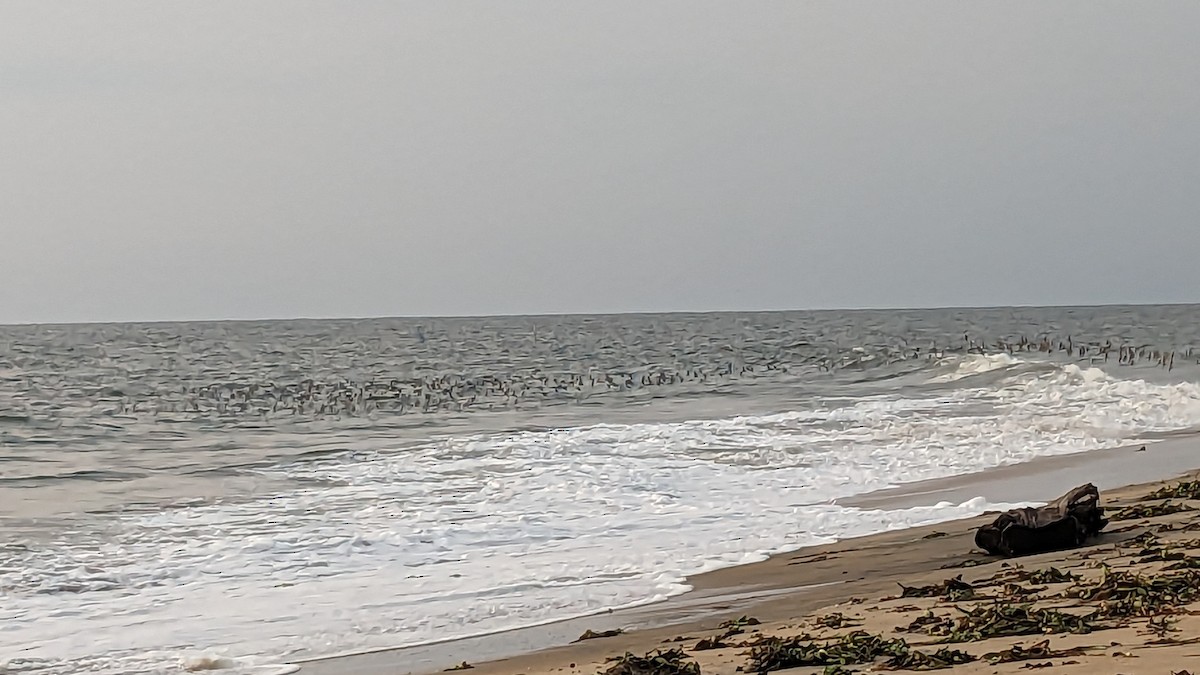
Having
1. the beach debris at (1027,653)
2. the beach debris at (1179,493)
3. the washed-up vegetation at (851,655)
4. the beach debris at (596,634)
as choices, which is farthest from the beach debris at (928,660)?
the beach debris at (1179,493)

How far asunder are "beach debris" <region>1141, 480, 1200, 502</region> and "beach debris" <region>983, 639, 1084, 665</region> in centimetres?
646

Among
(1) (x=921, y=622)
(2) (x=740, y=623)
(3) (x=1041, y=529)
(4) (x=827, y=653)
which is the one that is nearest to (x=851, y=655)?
(4) (x=827, y=653)

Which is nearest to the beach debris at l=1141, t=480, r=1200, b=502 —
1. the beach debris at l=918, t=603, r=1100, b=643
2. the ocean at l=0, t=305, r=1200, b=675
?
the ocean at l=0, t=305, r=1200, b=675

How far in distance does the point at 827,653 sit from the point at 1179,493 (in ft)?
23.0

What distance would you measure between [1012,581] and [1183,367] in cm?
3445

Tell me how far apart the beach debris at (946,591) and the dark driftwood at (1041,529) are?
1.32 metres

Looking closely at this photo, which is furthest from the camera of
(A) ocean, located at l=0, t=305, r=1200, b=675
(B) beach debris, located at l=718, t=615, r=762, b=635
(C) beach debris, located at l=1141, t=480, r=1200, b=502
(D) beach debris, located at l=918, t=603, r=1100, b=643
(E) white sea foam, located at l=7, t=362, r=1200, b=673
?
(C) beach debris, located at l=1141, t=480, r=1200, b=502

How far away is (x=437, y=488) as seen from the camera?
14.6 meters

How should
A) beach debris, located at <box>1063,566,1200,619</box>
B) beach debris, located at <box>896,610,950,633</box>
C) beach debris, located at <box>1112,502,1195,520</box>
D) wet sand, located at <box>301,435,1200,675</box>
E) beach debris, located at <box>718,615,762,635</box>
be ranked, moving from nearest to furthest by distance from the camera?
wet sand, located at <box>301,435,1200,675</box> < beach debris, located at <box>1063,566,1200,619</box> < beach debris, located at <box>896,610,950,633</box> < beach debris, located at <box>718,615,762,635</box> < beach debris, located at <box>1112,502,1195,520</box>

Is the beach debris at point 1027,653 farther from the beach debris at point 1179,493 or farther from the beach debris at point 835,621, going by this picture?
the beach debris at point 1179,493

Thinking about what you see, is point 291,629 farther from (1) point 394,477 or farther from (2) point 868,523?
(1) point 394,477

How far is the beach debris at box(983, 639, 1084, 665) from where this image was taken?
580 centimetres

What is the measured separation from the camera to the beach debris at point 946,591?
25.2ft

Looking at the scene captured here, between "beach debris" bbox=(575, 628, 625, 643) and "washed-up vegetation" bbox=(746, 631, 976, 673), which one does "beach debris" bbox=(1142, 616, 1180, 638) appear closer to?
"washed-up vegetation" bbox=(746, 631, 976, 673)
